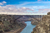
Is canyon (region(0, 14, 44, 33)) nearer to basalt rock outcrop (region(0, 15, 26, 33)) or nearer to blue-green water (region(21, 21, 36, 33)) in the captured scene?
basalt rock outcrop (region(0, 15, 26, 33))

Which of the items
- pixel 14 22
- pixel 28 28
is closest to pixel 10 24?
pixel 14 22

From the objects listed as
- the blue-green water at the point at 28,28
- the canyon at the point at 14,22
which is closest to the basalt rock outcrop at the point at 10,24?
the canyon at the point at 14,22

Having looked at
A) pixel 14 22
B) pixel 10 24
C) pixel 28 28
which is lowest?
pixel 28 28

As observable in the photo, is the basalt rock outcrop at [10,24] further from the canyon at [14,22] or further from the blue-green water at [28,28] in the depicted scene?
the blue-green water at [28,28]

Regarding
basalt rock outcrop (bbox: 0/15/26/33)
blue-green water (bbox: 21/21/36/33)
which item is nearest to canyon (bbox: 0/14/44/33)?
basalt rock outcrop (bbox: 0/15/26/33)

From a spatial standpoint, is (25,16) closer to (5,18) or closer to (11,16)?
(11,16)

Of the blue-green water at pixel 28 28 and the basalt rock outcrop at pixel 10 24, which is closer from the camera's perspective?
the blue-green water at pixel 28 28

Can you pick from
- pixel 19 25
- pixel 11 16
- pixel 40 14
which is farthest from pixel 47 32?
pixel 11 16

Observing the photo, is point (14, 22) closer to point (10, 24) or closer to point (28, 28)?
point (10, 24)
